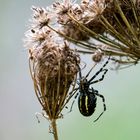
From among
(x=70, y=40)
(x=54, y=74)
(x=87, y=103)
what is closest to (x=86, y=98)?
(x=87, y=103)

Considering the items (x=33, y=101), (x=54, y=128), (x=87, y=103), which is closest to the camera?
(x=54, y=128)

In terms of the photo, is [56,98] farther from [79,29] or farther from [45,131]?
[45,131]

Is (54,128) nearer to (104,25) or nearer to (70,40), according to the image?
(70,40)

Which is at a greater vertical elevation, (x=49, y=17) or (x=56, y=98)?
(x=49, y=17)

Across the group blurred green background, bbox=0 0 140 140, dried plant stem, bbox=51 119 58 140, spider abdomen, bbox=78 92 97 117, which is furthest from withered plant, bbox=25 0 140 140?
blurred green background, bbox=0 0 140 140

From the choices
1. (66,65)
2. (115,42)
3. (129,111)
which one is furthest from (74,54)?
(129,111)

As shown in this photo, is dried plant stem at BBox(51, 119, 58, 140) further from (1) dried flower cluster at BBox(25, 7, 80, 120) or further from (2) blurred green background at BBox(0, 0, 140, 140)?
(2) blurred green background at BBox(0, 0, 140, 140)
